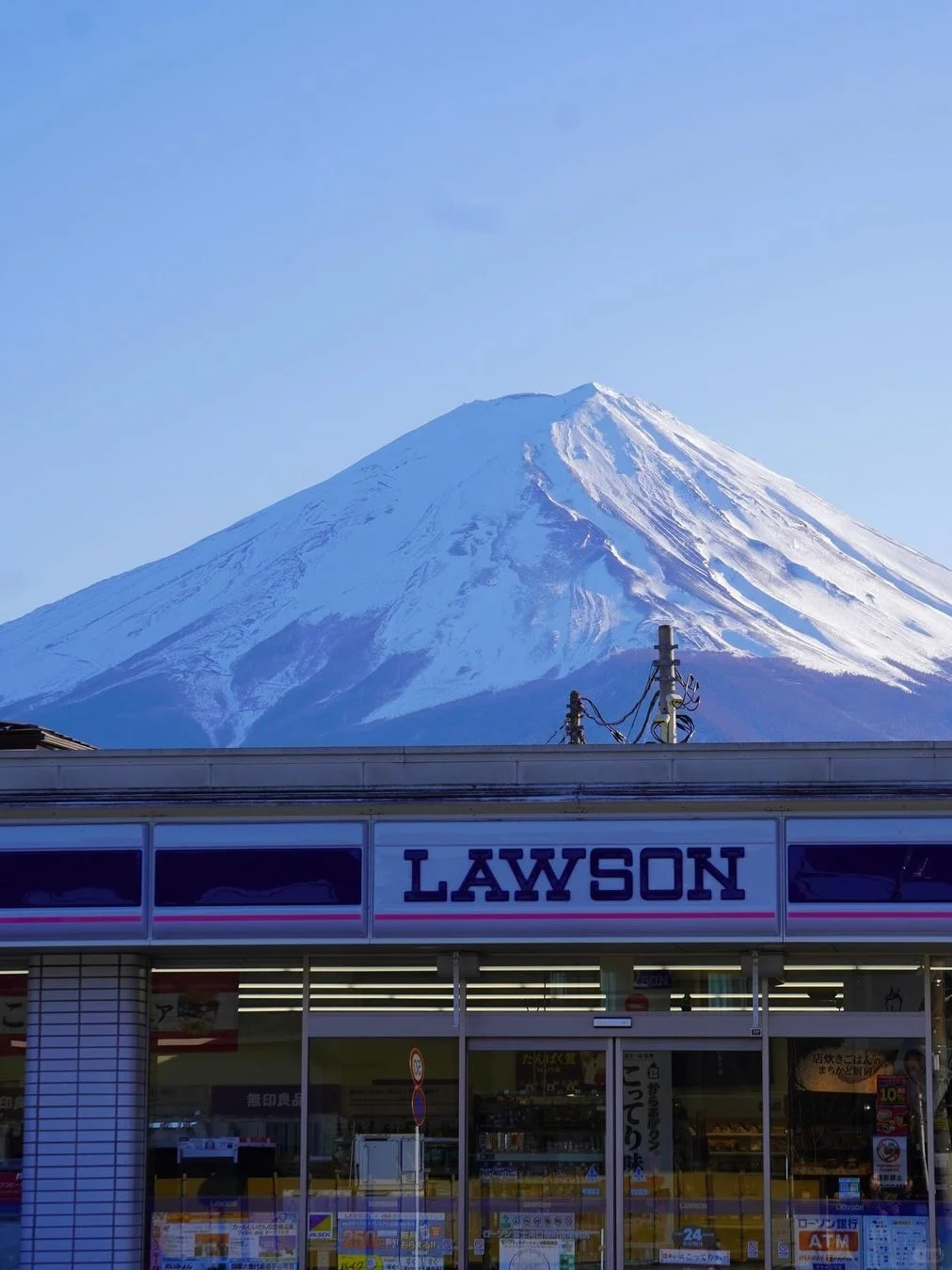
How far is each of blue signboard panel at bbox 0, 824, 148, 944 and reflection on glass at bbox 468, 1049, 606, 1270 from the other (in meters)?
2.81

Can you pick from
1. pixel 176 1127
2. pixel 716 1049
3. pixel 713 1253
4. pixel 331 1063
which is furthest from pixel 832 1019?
pixel 176 1127

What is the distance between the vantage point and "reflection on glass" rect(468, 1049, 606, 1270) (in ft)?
50.3

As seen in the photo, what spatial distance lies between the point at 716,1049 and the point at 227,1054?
363cm

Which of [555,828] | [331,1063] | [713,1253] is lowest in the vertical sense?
[713,1253]

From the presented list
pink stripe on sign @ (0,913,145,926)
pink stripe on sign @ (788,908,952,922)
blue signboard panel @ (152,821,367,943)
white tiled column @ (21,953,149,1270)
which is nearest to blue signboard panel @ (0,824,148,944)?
pink stripe on sign @ (0,913,145,926)

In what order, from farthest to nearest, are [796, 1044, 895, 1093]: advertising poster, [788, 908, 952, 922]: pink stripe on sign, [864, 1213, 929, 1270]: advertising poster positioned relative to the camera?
[796, 1044, 895, 1093]: advertising poster, [864, 1213, 929, 1270]: advertising poster, [788, 908, 952, 922]: pink stripe on sign

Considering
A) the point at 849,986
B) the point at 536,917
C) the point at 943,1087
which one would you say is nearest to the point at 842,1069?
the point at 849,986

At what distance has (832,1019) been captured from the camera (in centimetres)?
1528

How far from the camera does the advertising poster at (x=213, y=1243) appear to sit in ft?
50.7

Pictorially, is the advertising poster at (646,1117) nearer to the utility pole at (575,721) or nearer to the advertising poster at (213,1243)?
the advertising poster at (213,1243)

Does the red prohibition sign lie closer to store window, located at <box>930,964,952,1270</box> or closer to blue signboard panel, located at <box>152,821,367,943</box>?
blue signboard panel, located at <box>152,821,367,943</box>

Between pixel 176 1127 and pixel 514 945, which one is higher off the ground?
pixel 514 945

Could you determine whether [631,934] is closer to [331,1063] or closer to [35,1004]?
[331,1063]

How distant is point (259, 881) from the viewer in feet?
49.6
